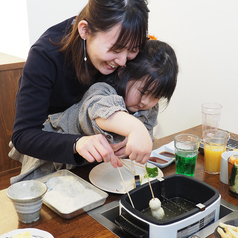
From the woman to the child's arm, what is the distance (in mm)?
28

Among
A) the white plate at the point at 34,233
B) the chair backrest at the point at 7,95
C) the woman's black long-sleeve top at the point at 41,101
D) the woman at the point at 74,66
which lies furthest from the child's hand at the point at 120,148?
the chair backrest at the point at 7,95

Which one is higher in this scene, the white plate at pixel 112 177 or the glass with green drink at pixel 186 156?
the glass with green drink at pixel 186 156

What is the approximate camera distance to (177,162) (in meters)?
1.33

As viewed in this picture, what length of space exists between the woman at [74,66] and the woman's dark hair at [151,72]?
85 mm

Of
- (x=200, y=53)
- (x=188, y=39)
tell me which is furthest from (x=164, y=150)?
(x=188, y=39)

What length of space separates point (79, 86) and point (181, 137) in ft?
1.60

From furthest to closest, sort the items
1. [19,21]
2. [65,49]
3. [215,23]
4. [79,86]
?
[19,21]
[215,23]
[79,86]
[65,49]

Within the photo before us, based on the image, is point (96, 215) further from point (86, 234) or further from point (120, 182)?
point (120, 182)

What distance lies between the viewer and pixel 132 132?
110cm

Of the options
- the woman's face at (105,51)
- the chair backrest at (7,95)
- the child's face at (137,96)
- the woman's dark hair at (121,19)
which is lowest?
the chair backrest at (7,95)

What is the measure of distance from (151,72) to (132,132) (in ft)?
1.27

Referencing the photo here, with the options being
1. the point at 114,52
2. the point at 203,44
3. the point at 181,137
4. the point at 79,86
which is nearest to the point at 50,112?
the point at 79,86

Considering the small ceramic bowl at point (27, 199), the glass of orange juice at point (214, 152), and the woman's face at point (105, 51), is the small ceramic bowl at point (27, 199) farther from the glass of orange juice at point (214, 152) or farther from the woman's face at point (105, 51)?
the glass of orange juice at point (214, 152)

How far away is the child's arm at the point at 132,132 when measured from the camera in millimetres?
1073
